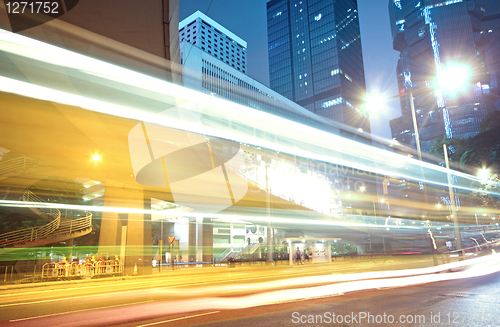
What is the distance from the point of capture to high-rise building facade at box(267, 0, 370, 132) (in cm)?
14888

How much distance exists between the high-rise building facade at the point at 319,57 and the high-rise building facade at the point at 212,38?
20.9m

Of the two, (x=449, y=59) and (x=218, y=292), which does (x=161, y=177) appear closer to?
(x=218, y=292)

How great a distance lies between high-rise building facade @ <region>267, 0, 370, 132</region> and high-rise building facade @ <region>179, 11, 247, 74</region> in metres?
20.9

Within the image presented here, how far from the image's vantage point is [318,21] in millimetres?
159750

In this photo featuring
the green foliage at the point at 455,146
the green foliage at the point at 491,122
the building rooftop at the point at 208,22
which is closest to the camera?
the green foliage at the point at 491,122

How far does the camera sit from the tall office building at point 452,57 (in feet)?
384

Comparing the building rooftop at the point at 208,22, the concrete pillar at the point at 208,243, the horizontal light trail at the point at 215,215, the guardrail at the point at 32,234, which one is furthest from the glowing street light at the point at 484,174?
the building rooftop at the point at 208,22

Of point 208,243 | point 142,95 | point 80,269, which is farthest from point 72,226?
point 208,243

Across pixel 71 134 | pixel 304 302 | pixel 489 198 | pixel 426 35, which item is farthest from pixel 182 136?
pixel 426 35

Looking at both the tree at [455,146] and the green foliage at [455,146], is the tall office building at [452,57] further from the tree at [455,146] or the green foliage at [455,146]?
the green foliage at [455,146]

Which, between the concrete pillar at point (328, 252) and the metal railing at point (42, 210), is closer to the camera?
the metal railing at point (42, 210)

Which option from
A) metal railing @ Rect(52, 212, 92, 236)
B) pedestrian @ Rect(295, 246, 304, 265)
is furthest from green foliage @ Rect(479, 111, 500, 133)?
metal railing @ Rect(52, 212, 92, 236)

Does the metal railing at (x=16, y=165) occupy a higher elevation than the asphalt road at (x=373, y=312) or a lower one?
higher

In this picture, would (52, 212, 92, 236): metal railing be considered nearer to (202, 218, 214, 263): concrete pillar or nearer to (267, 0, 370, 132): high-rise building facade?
(202, 218, 214, 263): concrete pillar
